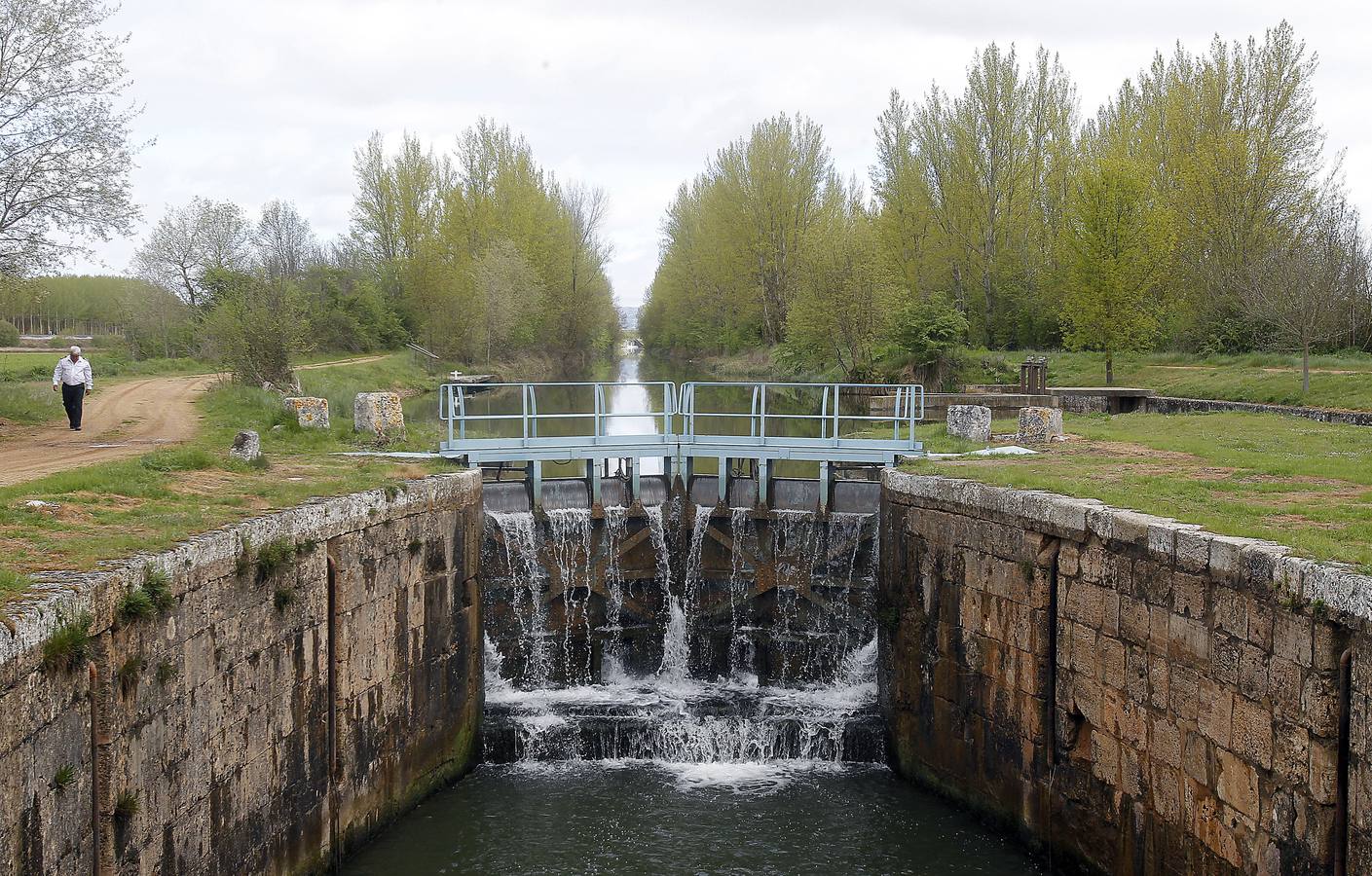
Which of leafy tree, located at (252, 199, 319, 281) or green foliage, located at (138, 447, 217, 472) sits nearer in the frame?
green foliage, located at (138, 447, 217, 472)

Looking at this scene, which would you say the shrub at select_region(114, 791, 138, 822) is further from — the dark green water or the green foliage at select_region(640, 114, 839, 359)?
the green foliage at select_region(640, 114, 839, 359)

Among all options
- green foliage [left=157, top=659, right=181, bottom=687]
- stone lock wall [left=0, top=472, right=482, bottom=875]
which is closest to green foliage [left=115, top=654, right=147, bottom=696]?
stone lock wall [left=0, top=472, right=482, bottom=875]

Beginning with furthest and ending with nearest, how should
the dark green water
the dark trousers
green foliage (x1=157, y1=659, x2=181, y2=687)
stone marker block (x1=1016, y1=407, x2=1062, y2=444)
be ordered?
the dark trousers → stone marker block (x1=1016, y1=407, x2=1062, y2=444) → the dark green water → green foliage (x1=157, y1=659, x2=181, y2=687)

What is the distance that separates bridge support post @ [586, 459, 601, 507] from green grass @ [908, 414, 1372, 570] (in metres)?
4.25

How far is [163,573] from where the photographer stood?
7.48m

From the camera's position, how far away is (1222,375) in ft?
93.4

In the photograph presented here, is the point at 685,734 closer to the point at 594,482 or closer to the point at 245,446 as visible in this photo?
the point at 594,482

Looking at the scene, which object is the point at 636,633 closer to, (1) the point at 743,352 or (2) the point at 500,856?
(2) the point at 500,856

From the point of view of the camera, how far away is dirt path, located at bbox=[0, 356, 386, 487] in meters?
13.0

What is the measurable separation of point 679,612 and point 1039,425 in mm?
5570

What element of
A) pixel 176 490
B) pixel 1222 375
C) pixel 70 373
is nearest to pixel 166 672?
pixel 176 490

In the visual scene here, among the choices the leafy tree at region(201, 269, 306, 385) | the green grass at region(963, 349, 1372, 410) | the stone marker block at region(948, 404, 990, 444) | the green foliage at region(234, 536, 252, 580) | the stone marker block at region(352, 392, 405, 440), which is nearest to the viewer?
the green foliage at region(234, 536, 252, 580)

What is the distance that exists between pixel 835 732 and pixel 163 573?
753 centimetres

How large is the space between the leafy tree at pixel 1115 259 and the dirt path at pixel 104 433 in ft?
75.4
